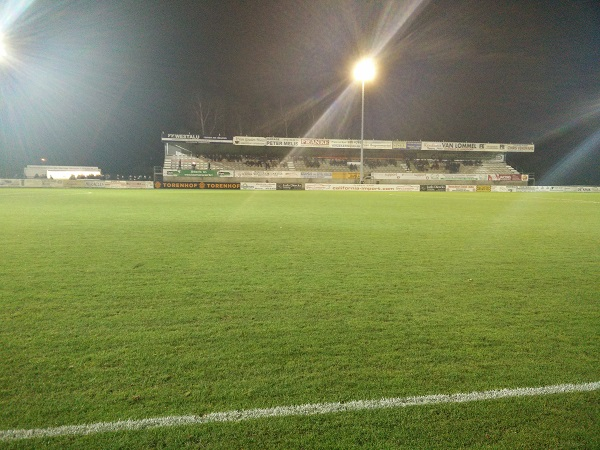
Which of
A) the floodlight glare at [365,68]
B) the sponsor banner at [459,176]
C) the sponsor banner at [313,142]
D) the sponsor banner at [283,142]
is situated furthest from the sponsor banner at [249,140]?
the sponsor banner at [459,176]

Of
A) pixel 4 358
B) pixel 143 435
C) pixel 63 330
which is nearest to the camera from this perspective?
pixel 143 435

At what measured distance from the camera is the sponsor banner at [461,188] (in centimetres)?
4416

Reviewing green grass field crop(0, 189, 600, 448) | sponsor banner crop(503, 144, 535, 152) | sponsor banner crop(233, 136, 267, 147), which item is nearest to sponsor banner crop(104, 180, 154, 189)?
sponsor banner crop(233, 136, 267, 147)

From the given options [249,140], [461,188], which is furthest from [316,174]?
[461,188]

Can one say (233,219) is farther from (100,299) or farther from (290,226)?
(100,299)

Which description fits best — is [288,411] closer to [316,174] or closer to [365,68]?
[365,68]

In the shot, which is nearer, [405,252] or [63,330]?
[63,330]

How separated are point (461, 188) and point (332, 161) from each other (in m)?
16.3

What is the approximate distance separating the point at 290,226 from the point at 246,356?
25.7ft

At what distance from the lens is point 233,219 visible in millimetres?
12344

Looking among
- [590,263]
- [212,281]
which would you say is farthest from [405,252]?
[212,281]

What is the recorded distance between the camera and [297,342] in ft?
10.5

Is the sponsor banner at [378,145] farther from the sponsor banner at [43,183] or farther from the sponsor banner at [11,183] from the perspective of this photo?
the sponsor banner at [11,183]

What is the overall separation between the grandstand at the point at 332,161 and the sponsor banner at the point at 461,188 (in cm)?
192
